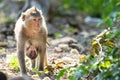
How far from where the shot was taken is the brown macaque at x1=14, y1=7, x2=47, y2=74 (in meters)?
7.44

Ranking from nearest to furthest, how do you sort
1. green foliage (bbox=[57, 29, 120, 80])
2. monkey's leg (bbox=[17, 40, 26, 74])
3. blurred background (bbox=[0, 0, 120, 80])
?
1. green foliage (bbox=[57, 29, 120, 80])
2. blurred background (bbox=[0, 0, 120, 80])
3. monkey's leg (bbox=[17, 40, 26, 74])

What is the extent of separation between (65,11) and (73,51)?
9644mm

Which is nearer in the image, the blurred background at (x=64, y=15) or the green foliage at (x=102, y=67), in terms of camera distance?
the green foliage at (x=102, y=67)

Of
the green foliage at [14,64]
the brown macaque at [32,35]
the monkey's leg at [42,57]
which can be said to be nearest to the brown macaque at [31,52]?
the brown macaque at [32,35]

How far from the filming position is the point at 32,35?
24.9 ft

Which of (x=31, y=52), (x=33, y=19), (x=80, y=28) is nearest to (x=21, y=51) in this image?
(x=31, y=52)

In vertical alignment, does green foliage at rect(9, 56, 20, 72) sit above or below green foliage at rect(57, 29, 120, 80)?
below

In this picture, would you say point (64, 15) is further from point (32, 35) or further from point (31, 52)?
point (32, 35)

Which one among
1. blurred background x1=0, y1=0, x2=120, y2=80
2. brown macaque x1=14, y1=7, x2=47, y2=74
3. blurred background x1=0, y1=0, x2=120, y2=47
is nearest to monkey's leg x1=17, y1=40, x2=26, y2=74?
brown macaque x1=14, y1=7, x2=47, y2=74

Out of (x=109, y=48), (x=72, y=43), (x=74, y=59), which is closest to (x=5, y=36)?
(x=72, y=43)

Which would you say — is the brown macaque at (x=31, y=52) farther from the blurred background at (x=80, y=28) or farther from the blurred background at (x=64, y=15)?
the blurred background at (x=64, y=15)

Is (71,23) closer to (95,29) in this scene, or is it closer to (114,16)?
(95,29)

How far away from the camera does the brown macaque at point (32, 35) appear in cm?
744

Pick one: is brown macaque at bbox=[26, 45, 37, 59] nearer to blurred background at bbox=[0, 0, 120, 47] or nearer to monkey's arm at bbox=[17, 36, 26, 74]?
monkey's arm at bbox=[17, 36, 26, 74]
